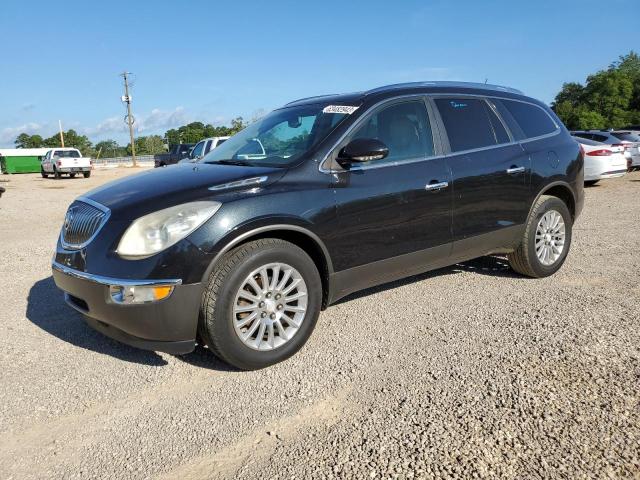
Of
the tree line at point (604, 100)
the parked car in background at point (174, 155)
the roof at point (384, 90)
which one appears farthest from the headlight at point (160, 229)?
the tree line at point (604, 100)

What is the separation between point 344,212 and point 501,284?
2203 millimetres

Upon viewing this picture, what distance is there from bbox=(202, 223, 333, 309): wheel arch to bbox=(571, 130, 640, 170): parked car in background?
1633 centimetres

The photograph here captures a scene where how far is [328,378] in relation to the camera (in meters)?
3.13

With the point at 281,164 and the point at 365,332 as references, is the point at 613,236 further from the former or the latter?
the point at 281,164

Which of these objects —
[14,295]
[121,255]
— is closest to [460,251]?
[121,255]

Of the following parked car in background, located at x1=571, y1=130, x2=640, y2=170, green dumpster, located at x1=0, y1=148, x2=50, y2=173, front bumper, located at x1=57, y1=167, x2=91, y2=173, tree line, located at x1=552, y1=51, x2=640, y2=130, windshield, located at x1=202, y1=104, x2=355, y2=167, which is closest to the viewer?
windshield, located at x1=202, y1=104, x2=355, y2=167

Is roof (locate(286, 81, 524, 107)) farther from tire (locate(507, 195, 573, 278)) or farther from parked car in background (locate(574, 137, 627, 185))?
parked car in background (locate(574, 137, 627, 185))

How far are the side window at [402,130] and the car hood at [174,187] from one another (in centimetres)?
89

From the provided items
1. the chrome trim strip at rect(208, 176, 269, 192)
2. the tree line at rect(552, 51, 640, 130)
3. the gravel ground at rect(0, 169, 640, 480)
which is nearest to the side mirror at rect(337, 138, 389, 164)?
the chrome trim strip at rect(208, 176, 269, 192)

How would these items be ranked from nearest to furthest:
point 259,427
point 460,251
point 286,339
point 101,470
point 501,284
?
point 101,470
point 259,427
point 286,339
point 460,251
point 501,284

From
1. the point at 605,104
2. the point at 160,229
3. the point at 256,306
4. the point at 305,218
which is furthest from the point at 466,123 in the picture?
the point at 605,104

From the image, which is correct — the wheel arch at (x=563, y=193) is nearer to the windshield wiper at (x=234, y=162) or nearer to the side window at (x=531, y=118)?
the side window at (x=531, y=118)

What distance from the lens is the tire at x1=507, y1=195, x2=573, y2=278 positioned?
4824mm

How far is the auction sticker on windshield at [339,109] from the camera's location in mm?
3839
